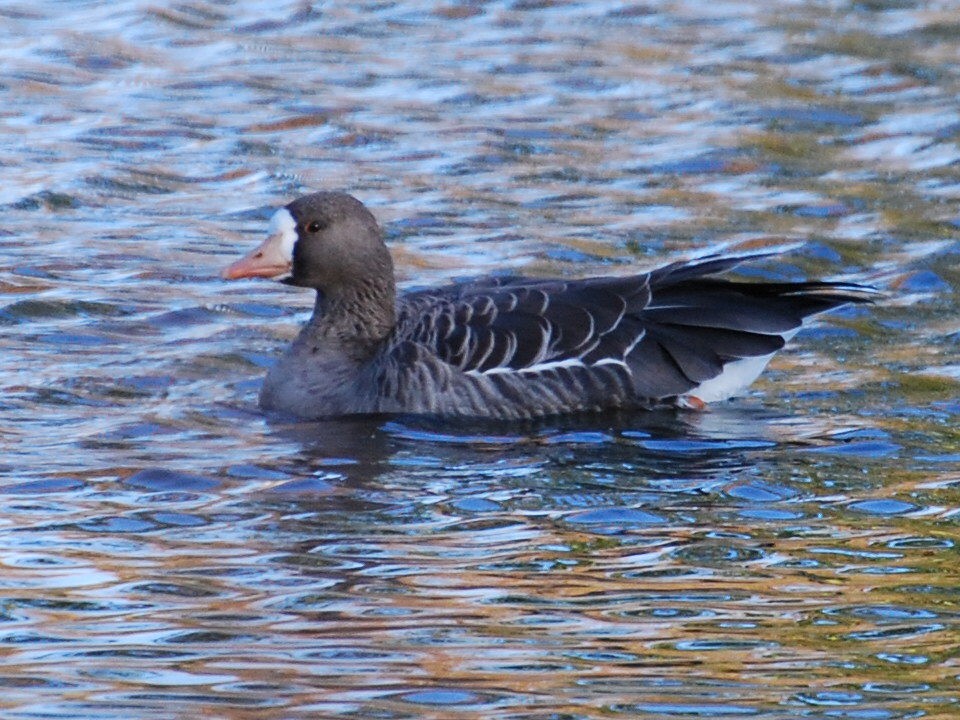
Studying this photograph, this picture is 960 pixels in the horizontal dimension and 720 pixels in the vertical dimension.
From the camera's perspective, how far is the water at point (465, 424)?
264 inches

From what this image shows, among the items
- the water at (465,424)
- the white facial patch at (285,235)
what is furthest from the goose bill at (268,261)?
the water at (465,424)

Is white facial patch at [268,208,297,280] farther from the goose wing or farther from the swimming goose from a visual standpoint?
the goose wing

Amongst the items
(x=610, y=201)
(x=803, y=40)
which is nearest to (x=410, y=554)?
(x=610, y=201)

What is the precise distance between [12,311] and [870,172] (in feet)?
23.5

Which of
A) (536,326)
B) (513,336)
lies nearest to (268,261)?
(513,336)

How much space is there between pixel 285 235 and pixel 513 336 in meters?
1.43

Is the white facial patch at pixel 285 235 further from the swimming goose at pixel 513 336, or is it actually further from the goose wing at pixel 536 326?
the goose wing at pixel 536 326

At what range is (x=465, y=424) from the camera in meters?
10.7

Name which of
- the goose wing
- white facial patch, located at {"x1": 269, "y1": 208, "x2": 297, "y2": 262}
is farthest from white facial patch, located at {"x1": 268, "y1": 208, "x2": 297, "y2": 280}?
the goose wing

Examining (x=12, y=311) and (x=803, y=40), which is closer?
(x=12, y=311)

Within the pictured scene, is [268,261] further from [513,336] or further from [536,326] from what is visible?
[536,326]

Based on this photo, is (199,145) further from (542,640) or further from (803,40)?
(542,640)

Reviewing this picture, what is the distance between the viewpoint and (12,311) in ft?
41.1

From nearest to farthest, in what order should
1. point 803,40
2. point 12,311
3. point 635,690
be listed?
point 635,690 < point 12,311 < point 803,40
